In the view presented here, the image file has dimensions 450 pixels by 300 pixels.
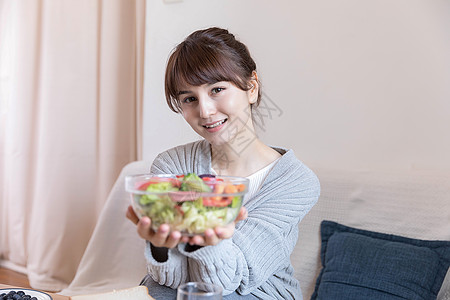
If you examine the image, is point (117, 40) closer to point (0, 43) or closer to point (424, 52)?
point (0, 43)

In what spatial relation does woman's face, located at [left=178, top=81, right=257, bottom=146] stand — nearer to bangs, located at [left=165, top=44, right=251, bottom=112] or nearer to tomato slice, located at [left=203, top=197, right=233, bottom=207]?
bangs, located at [left=165, top=44, right=251, bottom=112]

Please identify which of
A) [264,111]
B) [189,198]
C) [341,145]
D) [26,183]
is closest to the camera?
[189,198]

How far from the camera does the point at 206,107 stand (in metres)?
1.33

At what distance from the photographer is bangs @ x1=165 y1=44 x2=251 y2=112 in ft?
4.31

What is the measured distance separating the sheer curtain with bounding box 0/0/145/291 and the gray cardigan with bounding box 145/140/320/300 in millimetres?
1243

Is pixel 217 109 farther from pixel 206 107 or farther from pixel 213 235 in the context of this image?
pixel 213 235

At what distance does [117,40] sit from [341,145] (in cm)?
143

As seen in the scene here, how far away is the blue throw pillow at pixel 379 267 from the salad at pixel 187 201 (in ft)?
2.73

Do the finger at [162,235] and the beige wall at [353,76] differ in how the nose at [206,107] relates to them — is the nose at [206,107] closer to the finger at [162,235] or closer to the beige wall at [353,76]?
the finger at [162,235]

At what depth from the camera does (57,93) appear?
2.78 metres

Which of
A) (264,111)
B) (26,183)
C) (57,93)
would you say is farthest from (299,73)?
(26,183)

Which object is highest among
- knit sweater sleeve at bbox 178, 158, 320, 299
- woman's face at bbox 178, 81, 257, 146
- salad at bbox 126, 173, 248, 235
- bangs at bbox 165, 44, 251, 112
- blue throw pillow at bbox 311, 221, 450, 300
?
bangs at bbox 165, 44, 251, 112

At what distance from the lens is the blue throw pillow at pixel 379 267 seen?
1480 millimetres

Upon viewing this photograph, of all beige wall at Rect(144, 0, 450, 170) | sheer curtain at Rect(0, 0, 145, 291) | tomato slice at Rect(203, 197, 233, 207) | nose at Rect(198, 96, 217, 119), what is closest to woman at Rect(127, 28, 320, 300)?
nose at Rect(198, 96, 217, 119)
